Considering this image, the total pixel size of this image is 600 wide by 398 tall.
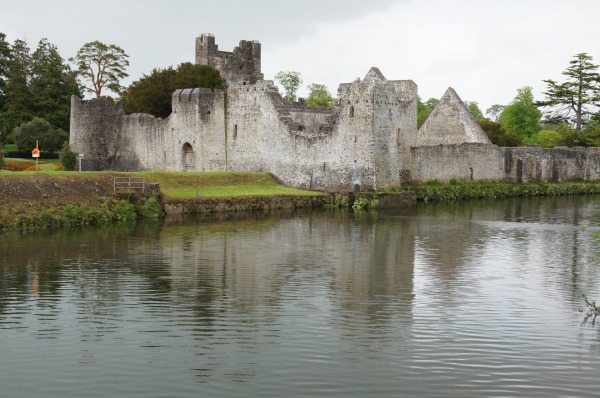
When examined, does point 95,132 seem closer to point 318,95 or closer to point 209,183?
point 209,183

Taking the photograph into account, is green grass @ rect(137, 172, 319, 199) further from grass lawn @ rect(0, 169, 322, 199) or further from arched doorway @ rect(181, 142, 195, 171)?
arched doorway @ rect(181, 142, 195, 171)

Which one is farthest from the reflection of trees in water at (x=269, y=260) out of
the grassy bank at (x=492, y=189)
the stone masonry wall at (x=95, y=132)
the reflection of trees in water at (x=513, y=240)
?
the stone masonry wall at (x=95, y=132)

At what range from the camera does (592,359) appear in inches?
428

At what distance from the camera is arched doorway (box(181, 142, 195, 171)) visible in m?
41.7

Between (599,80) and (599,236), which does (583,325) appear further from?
(599,80)

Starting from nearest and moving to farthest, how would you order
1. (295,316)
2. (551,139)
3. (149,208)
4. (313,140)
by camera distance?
(295,316), (149,208), (313,140), (551,139)

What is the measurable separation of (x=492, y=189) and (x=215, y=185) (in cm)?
1614

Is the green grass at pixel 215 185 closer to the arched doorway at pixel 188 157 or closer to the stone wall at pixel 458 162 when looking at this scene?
the arched doorway at pixel 188 157

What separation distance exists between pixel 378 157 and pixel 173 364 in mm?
24710

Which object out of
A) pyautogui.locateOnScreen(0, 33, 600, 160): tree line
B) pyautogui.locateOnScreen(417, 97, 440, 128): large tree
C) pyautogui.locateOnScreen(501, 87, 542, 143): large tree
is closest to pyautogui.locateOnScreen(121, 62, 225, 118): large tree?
pyautogui.locateOnScreen(0, 33, 600, 160): tree line

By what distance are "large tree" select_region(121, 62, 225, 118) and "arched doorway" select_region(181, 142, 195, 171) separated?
226 inches

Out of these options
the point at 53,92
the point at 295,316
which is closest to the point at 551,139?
the point at 53,92

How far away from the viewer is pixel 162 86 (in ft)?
155

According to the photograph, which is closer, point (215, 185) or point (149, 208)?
point (149, 208)
